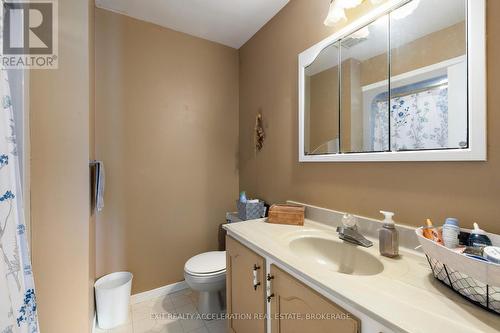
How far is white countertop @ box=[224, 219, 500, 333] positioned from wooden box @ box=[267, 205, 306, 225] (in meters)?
0.38

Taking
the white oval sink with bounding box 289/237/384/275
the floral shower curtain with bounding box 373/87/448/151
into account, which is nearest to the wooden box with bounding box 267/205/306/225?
the white oval sink with bounding box 289/237/384/275

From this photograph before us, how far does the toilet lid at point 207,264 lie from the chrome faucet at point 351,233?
0.98m

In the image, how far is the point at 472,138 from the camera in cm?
77

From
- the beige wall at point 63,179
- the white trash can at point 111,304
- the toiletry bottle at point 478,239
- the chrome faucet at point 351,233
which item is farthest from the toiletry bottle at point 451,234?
the white trash can at point 111,304

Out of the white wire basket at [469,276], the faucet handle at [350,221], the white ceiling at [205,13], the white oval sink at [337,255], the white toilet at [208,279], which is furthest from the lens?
the white ceiling at [205,13]

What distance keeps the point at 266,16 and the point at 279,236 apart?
5.82 ft

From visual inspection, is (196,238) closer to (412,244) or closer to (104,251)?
(104,251)

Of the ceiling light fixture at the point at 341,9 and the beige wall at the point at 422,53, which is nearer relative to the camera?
the beige wall at the point at 422,53

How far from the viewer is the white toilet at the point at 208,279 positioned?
1.55 metres

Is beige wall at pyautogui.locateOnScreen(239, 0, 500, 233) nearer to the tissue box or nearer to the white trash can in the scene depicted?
the tissue box

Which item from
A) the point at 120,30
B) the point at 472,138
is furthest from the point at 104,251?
the point at 472,138

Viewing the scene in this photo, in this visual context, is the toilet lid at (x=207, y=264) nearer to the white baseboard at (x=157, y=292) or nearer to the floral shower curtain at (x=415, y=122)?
the white baseboard at (x=157, y=292)

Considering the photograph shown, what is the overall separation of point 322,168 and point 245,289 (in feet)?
2.78

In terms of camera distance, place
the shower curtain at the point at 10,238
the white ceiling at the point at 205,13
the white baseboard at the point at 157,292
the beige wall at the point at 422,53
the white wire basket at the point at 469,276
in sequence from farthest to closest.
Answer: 1. the white baseboard at the point at 157,292
2. the white ceiling at the point at 205,13
3. the beige wall at the point at 422,53
4. the shower curtain at the point at 10,238
5. the white wire basket at the point at 469,276
